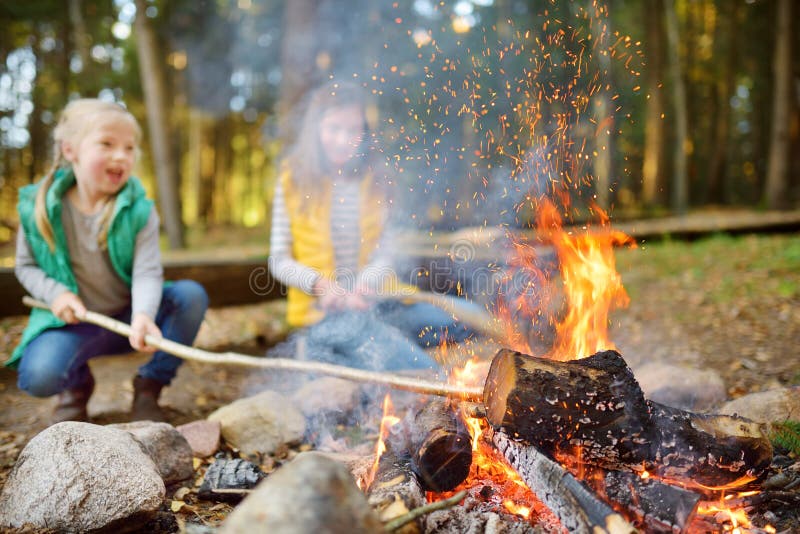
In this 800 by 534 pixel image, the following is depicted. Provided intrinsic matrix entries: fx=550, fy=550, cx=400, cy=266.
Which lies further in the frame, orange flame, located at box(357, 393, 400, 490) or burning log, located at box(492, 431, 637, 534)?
orange flame, located at box(357, 393, 400, 490)

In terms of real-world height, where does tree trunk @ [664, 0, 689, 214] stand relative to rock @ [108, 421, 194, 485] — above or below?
above

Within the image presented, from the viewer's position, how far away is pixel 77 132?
3031 mm

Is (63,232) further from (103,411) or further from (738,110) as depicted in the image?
(738,110)

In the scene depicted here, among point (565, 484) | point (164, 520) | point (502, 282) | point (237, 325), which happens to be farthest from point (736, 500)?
point (237, 325)

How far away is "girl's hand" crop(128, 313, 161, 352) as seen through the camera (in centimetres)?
294

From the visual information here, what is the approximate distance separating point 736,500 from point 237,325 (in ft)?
16.0

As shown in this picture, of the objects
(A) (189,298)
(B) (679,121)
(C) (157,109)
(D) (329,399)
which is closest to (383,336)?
(D) (329,399)

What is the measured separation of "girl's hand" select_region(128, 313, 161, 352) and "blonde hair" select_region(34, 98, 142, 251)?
0.54 metres

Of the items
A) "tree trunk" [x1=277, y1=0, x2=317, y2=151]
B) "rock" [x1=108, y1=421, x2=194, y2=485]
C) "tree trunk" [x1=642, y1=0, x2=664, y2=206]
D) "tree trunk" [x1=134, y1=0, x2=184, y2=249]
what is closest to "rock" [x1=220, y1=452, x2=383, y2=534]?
"rock" [x1=108, y1=421, x2=194, y2=485]

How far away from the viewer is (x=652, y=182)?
17672mm

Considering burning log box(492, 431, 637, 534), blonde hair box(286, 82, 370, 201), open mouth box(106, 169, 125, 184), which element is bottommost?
burning log box(492, 431, 637, 534)

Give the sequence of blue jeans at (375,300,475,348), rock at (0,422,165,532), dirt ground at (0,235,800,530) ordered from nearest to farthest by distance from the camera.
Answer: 1. rock at (0,422,165,532)
2. dirt ground at (0,235,800,530)
3. blue jeans at (375,300,475,348)

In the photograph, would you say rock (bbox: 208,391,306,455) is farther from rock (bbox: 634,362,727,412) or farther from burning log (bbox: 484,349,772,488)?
rock (bbox: 634,362,727,412)

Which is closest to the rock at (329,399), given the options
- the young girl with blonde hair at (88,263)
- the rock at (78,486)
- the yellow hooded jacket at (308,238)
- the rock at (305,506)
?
the yellow hooded jacket at (308,238)
